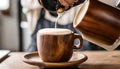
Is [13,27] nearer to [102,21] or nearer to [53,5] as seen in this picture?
[53,5]

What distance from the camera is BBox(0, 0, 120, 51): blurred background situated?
2053 millimetres

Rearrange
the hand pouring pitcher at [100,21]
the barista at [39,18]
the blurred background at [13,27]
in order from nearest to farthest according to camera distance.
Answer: the hand pouring pitcher at [100,21] < the barista at [39,18] < the blurred background at [13,27]

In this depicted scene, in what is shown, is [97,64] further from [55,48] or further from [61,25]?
[61,25]

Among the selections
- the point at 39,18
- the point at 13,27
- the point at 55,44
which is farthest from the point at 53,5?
the point at 13,27

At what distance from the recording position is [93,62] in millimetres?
836

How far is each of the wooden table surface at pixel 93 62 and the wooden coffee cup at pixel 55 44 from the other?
0.06m

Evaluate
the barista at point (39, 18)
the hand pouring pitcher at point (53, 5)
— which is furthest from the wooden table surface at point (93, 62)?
the barista at point (39, 18)

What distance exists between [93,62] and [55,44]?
0.18 m

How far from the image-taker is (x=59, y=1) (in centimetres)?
79

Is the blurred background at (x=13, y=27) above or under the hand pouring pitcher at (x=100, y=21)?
under

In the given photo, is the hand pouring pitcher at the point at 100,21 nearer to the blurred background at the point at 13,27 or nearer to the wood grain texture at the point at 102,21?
the wood grain texture at the point at 102,21

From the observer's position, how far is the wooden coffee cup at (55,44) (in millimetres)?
720

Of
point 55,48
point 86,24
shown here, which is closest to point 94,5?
point 86,24

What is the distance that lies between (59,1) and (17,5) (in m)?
1.31
